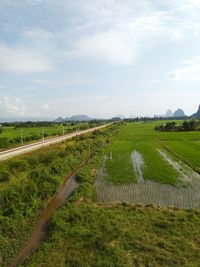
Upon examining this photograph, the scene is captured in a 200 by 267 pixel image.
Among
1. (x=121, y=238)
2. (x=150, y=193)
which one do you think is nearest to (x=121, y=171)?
(x=150, y=193)

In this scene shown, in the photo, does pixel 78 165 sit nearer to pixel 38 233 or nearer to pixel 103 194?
pixel 103 194

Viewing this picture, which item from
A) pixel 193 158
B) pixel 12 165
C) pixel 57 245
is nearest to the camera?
pixel 57 245

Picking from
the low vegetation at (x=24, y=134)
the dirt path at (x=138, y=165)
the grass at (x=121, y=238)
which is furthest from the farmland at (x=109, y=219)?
the low vegetation at (x=24, y=134)

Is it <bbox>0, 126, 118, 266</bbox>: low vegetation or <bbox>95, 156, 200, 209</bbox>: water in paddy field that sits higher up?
<bbox>0, 126, 118, 266</bbox>: low vegetation

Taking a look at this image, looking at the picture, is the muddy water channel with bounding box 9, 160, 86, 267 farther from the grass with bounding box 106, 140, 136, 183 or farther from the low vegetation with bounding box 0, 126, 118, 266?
the grass with bounding box 106, 140, 136, 183

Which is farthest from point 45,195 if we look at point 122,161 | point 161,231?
point 122,161

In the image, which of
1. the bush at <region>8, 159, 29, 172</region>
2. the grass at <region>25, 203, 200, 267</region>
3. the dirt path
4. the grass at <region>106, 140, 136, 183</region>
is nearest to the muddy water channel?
the grass at <region>25, 203, 200, 267</region>

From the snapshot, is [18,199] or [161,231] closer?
[161,231]

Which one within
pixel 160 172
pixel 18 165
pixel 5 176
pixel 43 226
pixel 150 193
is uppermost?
pixel 18 165

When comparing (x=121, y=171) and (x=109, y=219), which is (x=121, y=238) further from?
(x=121, y=171)
